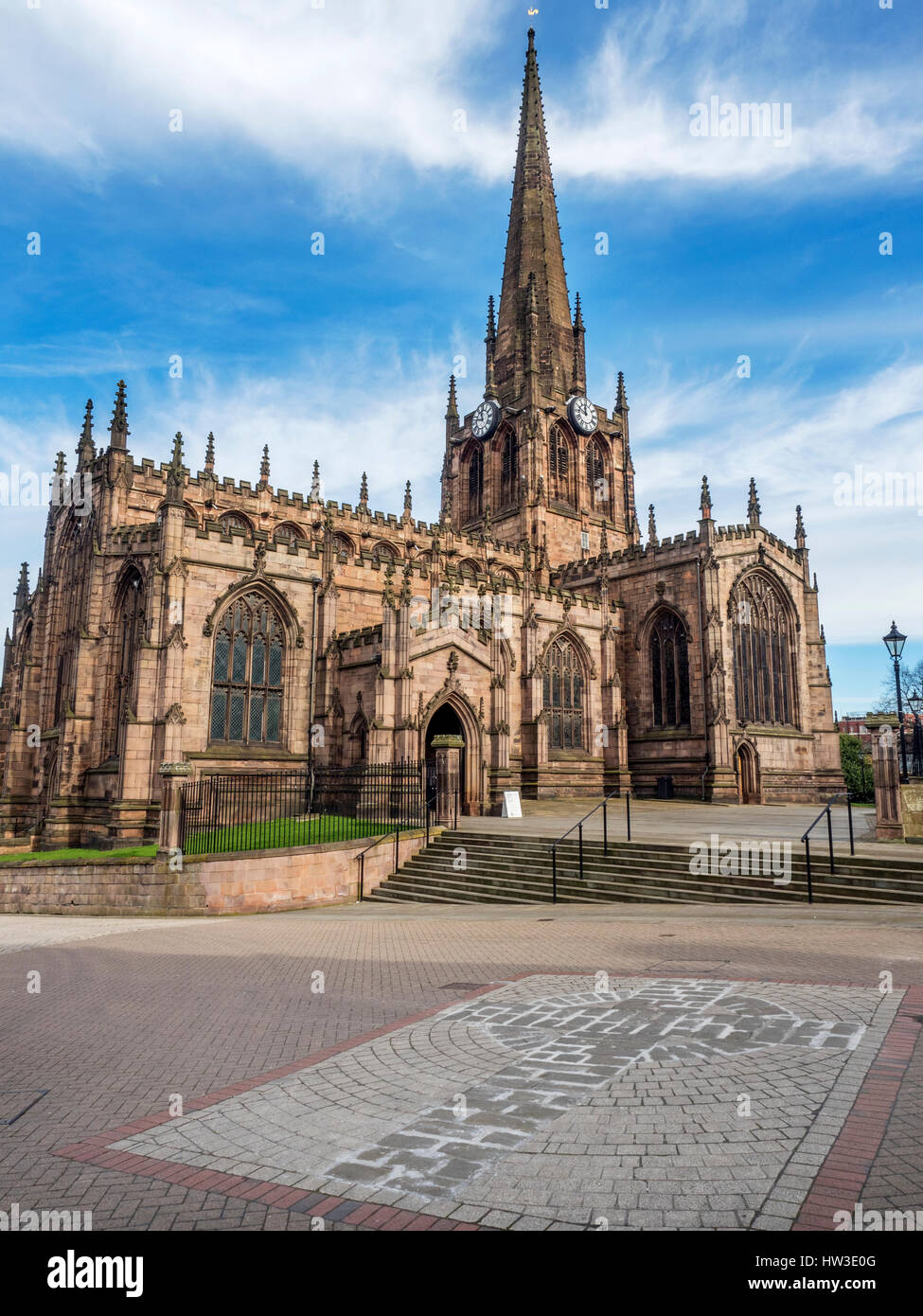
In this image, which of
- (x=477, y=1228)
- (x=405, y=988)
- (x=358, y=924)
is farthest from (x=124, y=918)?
(x=477, y=1228)

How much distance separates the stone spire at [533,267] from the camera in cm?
4900

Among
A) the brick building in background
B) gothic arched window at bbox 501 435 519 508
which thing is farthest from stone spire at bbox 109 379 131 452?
gothic arched window at bbox 501 435 519 508

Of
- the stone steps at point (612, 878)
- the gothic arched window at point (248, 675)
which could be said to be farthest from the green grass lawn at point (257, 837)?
the gothic arched window at point (248, 675)

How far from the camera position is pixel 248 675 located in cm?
2688

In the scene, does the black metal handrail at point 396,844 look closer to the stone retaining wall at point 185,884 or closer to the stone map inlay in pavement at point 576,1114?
the stone retaining wall at point 185,884

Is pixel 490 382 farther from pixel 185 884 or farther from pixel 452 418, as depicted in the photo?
pixel 185 884

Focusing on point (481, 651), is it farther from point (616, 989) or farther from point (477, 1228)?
point (477, 1228)

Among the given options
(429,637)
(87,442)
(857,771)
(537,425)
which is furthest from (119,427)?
(857,771)

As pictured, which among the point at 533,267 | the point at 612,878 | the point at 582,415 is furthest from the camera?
the point at 533,267

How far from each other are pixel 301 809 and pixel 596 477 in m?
30.8

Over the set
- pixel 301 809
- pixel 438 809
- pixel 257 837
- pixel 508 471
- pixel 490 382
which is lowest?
pixel 257 837

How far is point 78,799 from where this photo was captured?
26.2 metres

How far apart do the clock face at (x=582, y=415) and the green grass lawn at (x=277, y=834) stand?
3254 cm

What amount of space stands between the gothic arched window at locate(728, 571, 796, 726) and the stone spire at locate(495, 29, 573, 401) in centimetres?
1870
